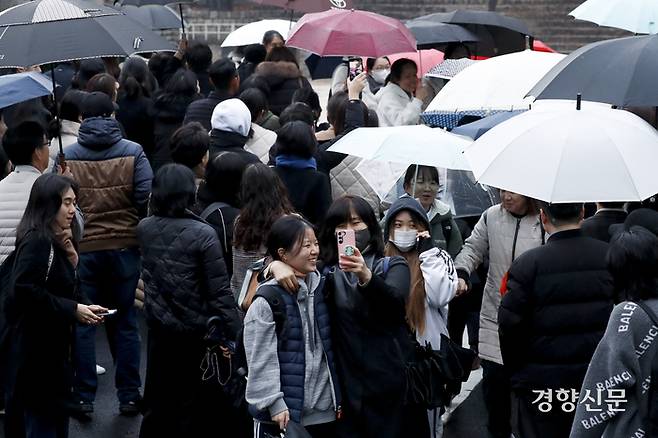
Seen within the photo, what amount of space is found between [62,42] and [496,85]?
8.65 ft

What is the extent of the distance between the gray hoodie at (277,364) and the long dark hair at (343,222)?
0.28 meters

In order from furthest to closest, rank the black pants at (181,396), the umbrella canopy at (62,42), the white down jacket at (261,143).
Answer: the white down jacket at (261,143) < the umbrella canopy at (62,42) < the black pants at (181,396)

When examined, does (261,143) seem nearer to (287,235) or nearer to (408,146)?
(408,146)

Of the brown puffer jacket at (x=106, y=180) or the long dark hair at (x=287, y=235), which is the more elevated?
the long dark hair at (x=287, y=235)

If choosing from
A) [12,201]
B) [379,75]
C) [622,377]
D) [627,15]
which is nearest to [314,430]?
[622,377]

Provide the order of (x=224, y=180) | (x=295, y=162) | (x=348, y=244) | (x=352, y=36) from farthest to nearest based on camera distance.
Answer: (x=352, y=36) → (x=295, y=162) → (x=224, y=180) → (x=348, y=244)

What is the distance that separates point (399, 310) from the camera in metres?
5.25

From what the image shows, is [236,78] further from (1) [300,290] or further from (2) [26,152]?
(1) [300,290]

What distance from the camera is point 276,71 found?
35.7 feet

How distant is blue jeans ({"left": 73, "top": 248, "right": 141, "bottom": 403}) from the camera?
780 centimetres

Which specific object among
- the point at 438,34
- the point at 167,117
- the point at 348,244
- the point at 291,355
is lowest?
the point at 167,117

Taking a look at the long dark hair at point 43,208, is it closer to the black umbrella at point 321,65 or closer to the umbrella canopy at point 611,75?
the umbrella canopy at point 611,75

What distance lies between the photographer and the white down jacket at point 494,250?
6637 mm

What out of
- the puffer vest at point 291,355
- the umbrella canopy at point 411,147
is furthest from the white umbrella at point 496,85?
the puffer vest at point 291,355
